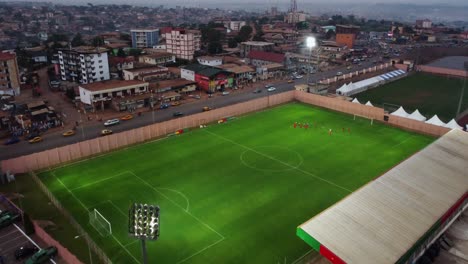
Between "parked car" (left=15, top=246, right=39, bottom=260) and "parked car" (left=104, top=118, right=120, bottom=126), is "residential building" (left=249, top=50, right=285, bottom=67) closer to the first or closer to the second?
"parked car" (left=104, top=118, right=120, bottom=126)

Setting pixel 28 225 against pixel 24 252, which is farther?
pixel 28 225

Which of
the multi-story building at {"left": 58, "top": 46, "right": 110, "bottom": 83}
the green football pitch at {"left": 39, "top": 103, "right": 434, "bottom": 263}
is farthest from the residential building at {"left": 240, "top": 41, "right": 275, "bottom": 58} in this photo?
the green football pitch at {"left": 39, "top": 103, "right": 434, "bottom": 263}

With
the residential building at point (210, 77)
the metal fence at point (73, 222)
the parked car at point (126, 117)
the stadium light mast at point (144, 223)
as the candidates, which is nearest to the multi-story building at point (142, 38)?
the residential building at point (210, 77)

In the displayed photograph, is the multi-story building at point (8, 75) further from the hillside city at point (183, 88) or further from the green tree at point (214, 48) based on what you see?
the green tree at point (214, 48)

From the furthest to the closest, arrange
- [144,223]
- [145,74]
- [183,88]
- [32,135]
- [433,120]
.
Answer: [145,74]
[183,88]
[433,120]
[32,135]
[144,223]

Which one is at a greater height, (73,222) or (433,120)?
(433,120)

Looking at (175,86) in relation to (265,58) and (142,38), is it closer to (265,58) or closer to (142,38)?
(265,58)

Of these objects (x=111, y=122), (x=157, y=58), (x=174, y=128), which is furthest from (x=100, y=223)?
(x=157, y=58)

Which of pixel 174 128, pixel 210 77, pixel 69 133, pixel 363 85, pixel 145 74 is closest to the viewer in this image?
pixel 69 133
